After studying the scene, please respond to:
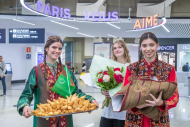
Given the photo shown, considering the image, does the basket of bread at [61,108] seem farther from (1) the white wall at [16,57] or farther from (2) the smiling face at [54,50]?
(1) the white wall at [16,57]

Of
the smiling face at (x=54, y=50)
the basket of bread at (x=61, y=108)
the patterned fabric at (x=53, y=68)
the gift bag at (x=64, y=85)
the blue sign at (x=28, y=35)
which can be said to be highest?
the blue sign at (x=28, y=35)

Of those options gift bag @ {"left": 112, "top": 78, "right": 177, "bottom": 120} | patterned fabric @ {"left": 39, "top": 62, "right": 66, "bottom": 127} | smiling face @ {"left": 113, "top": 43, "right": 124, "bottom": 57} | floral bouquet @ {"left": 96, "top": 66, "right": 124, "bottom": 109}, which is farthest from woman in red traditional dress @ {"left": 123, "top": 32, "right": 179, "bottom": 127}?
smiling face @ {"left": 113, "top": 43, "right": 124, "bottom": 57}

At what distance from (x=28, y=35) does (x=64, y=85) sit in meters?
6.36

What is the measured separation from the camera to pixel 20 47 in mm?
13953

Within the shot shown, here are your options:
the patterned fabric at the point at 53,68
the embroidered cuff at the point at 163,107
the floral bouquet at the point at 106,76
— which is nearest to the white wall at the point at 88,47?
the floral bouquet at the point at 106,76

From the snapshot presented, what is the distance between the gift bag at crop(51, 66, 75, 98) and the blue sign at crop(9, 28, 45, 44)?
6054 mm

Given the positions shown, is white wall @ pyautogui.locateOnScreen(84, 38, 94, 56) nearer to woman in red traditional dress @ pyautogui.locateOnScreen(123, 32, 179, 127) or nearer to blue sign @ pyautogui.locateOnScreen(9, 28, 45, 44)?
blue sign @ pyautogui.locateOnScreen(9, 28, 45, 44)

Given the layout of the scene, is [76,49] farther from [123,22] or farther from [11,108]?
[11,108]

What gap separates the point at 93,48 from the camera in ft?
19.0

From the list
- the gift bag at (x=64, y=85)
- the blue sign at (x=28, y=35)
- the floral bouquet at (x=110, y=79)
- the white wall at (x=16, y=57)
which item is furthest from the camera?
the white wall at (x=16, y=57)

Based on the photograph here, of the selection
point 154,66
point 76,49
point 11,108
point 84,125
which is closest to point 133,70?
point 154,66

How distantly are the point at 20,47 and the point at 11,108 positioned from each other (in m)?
8.43

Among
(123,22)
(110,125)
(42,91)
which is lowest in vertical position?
(110,125)

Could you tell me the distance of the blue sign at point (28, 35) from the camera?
766 cm
